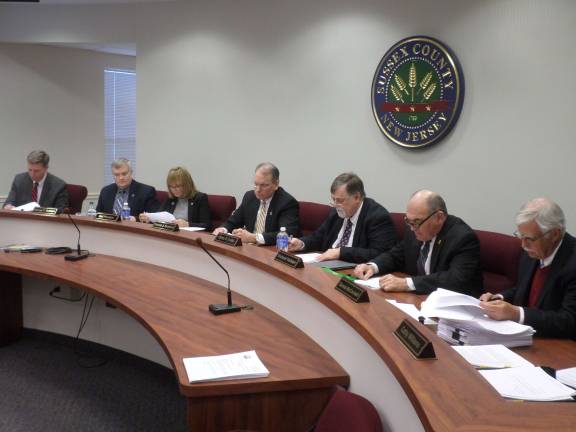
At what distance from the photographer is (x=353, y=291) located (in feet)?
5.76

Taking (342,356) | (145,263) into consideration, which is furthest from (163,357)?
(342,356)

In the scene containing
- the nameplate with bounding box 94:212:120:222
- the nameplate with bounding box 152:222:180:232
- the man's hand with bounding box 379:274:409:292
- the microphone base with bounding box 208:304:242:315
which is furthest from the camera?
the nameplate with bounding box 94:212:120:222

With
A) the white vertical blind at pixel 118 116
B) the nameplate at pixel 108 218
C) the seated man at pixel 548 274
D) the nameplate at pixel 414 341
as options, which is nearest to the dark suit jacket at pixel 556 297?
the seated man at pixel 548 274

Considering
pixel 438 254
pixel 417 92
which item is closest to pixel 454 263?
pixel 438 254

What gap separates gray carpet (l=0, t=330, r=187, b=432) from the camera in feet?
8.18

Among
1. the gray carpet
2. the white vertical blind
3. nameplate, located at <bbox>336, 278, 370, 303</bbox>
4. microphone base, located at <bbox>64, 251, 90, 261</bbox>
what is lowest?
the gray carpet

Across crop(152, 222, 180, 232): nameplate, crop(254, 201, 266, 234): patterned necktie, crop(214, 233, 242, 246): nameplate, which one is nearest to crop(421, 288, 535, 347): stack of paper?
crop(214, 233, 242, 246): nameplate

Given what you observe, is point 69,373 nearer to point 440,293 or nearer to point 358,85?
point 440,293

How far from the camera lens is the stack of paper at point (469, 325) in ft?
5.45

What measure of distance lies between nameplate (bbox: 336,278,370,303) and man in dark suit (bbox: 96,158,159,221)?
2.88 meters

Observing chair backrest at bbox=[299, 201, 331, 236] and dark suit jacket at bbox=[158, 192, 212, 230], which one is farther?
dark suit jacket at bbox=[158, 192, 212, 230]

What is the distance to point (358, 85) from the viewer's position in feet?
13.7

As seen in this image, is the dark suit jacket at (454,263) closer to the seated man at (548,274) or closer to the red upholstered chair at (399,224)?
the seated man at (548,274)

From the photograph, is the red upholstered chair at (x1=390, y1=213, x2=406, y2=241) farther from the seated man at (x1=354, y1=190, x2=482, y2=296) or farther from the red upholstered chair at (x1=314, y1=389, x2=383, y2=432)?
the red upholstered chair at (x1=314, y1=389, x2=383, y2=432)
